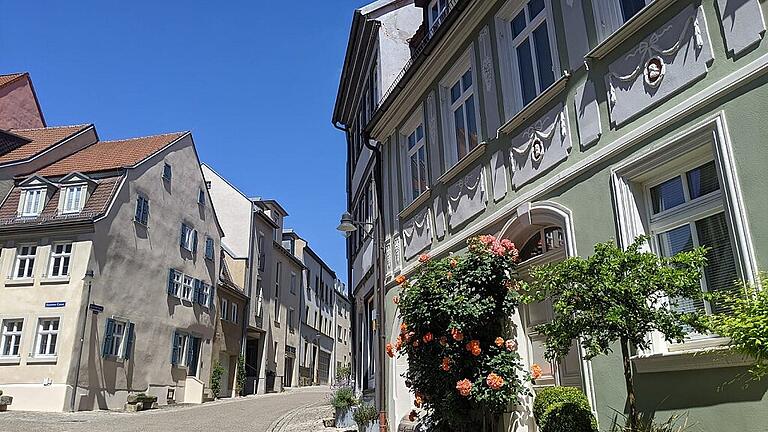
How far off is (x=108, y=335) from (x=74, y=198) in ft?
17.9

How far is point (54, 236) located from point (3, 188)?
13.7 ft

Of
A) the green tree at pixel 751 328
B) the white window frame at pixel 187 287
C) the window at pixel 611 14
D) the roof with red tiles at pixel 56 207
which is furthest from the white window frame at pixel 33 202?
the green tree at pixel 751 328

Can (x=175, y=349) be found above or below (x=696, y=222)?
above

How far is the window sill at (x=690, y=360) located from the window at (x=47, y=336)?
20.7 metres

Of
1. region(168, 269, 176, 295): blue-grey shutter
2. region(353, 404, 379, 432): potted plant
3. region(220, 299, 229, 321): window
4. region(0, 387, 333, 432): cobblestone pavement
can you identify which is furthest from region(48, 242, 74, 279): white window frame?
region(353, 404, 379, 432): potted plant

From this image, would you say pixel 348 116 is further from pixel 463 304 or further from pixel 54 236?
pixel 463 304

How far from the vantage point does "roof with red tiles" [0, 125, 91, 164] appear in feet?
85.5

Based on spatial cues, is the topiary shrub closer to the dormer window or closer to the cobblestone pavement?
the cobblestone pavement

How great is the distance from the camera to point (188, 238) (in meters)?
28.8

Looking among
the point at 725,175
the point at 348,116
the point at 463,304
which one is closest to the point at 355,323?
the point at 348,116

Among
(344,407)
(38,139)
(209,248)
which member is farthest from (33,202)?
(344,407)

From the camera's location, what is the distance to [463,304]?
7.61m

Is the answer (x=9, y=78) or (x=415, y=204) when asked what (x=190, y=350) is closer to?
(x=9, y=78)

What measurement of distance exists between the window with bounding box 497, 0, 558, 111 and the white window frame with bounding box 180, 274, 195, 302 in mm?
Result: 22444
